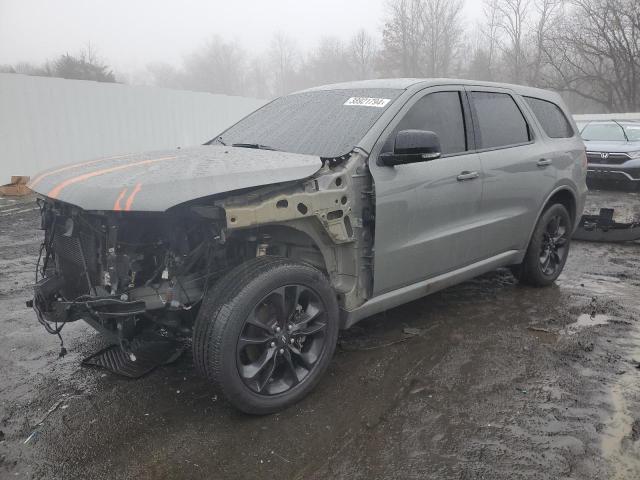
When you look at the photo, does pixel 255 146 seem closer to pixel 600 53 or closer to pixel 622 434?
pixel 622 434

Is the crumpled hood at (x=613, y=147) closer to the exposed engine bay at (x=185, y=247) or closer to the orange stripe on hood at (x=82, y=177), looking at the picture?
the exposed engine bay at (x=185, y=247)

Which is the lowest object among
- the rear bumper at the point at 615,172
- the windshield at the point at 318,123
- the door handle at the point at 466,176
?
the rear bumper at the point at 615,172

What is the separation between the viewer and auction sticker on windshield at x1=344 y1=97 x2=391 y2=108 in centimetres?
338

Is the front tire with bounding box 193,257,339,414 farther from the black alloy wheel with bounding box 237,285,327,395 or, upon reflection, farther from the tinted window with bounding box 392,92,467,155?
the tinted window with bounding box 392,92,467,155

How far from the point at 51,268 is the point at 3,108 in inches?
426

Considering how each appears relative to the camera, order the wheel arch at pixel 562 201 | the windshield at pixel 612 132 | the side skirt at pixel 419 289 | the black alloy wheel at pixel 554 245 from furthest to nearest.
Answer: the windshield at pixel 612 132, the black alloy wheel at pixel 554 245, the wheel arch at pixel 562 201, the side skirt at pixel 419 289

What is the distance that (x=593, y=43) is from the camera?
34250mm

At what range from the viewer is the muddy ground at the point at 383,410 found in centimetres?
241

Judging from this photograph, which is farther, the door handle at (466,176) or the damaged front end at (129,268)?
the door handle at (466,176)

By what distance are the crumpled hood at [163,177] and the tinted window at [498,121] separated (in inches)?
65.1

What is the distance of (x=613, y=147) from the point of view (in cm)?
1080

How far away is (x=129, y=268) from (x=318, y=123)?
1656mm

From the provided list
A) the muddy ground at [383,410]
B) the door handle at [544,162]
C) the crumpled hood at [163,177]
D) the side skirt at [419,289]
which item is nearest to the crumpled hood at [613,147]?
the door handle at [544,162]

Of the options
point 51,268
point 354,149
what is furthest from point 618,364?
point 51,268
